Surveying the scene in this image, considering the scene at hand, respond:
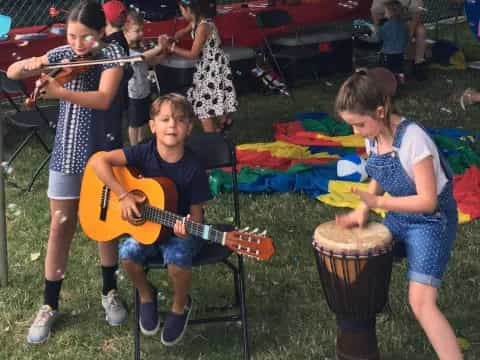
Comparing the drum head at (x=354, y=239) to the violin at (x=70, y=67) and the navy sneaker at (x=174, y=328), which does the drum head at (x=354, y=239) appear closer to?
the navy sneaker at (x=174, y=328)

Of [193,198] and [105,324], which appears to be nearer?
[193,198]

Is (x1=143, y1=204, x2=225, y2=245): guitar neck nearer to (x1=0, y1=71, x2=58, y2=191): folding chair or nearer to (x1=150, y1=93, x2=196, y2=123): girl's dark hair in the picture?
(x1=150, y1=93, x2=196, y2=123): girl's dark hair

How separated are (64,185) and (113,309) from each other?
29.0 inches

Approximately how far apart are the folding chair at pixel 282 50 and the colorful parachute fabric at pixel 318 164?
7.01ft

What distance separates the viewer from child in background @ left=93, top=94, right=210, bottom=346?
3.68 m

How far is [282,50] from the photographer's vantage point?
9.73m

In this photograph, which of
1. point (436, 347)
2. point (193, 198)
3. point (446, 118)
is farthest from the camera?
point (446, 118)

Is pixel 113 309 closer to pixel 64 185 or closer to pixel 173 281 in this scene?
pixel 173 281

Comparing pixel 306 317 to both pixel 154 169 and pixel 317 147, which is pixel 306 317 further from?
pixel 317 147

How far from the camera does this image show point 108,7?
6188 mm

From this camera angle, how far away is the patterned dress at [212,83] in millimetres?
7070

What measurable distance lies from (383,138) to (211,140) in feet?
3.32

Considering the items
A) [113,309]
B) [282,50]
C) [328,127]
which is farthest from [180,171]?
[282,50]

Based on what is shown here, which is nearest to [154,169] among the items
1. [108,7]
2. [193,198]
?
[193,198]
